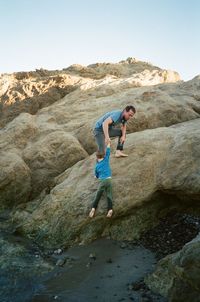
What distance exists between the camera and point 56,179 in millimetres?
18609

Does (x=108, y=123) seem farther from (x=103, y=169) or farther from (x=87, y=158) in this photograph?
(x=87, y=158)

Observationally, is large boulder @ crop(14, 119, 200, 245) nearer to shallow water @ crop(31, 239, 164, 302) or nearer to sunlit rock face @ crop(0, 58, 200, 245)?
sunlit rock face @ crop(0, 58, 200, 245)

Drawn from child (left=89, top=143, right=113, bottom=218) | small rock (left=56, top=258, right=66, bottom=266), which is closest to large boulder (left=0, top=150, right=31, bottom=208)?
child (left=89, top=143, right=113, bottom=218)

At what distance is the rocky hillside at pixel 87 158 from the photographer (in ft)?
48.5

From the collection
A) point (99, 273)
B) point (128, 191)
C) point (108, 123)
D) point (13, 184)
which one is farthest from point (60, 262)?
point (13, 184)

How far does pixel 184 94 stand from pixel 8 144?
1132 centimetres

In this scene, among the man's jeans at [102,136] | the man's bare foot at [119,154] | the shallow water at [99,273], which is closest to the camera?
the shallow water at [99,273]

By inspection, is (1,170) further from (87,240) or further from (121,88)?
(121,88)

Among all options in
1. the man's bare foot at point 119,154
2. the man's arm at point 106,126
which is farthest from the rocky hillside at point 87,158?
the man's arm at point 106,126

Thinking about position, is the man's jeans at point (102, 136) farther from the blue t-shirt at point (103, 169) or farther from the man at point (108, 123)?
the blue t-shirt at point (103, 169)

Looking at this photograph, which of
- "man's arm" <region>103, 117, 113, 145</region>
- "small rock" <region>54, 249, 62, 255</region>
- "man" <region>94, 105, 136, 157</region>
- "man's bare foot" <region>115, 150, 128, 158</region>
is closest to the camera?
"small rock" <region>54, 249, 62, 255</region>

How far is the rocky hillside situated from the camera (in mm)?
14797

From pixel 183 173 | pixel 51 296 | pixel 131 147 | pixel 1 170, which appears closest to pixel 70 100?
pixel 1 170

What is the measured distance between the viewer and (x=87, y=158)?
18.4m
